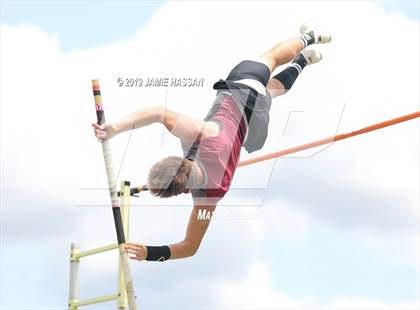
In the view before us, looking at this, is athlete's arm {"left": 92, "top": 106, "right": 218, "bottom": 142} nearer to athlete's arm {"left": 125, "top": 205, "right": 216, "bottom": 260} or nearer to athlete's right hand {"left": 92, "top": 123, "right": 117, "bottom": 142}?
athlete's right hand {"left": 92, "top": 123, "right": 117, "bottom": 142}

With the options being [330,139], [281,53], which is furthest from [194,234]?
[330,139]

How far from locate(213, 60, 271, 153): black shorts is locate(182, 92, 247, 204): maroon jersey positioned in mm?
84

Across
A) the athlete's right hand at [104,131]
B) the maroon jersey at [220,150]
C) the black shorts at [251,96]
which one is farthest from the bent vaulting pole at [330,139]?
the athlete's right hand at [104,131]

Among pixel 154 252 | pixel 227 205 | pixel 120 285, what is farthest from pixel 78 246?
pixel 154 252

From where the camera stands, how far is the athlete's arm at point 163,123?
814cm

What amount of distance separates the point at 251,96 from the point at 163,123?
112 cm

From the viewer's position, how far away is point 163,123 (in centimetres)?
839

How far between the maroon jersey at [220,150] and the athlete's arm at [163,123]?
0.27 ft

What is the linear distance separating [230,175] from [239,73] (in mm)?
1026

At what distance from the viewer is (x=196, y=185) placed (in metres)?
8.59

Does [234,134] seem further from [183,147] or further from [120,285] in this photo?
[120,285]

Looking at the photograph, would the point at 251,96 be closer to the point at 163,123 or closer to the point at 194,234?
the point at 163,123

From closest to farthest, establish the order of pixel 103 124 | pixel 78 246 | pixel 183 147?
pixel 103 124, pixel 183 147, pixel 78 246

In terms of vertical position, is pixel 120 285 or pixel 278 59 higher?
pixel 278 59
